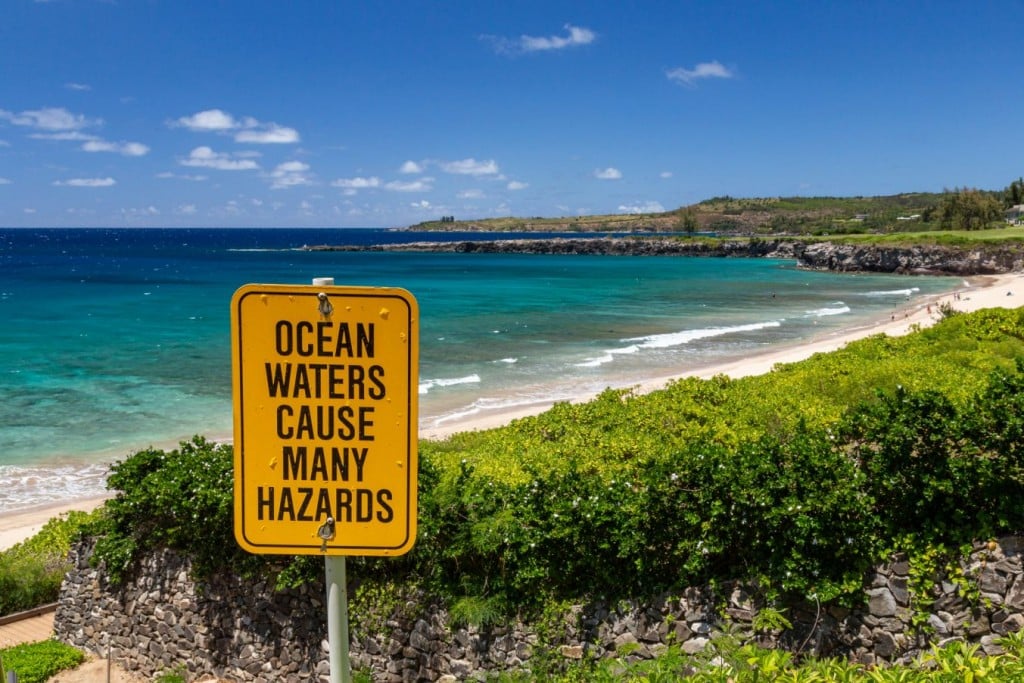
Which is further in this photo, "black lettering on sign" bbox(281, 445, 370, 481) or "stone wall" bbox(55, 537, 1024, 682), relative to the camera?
A: "stone wall" bbox(55, 537, 1024, 682)

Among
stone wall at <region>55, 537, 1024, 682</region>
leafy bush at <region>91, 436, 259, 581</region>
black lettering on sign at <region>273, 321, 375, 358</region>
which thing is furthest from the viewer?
leafy bush at <region>91, 436, 259, 581</region>

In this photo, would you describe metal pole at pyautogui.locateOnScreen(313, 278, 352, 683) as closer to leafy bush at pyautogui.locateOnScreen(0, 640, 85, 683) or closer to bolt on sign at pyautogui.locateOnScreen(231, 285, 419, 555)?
bolt on sign at pyautogui.locateOnScreen(231, 285, 419, 555)

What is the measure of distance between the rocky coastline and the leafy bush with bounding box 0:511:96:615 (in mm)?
89259

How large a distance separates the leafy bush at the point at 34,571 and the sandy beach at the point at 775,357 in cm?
281

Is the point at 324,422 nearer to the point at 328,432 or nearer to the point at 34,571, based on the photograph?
the point at 328,432

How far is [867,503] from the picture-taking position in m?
6.47

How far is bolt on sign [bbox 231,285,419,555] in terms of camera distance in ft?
7.04

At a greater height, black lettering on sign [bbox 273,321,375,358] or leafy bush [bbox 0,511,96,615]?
black lettering on sign [bbox 273,321,375,358]

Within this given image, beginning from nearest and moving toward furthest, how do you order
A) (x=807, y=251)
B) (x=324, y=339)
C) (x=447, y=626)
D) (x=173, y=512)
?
(x=324, y=339)
(x=447, y=626)
(x=173, y=512)
(x=807, y=251)

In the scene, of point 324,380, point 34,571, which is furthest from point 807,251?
point 324,380

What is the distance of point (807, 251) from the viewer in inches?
3957

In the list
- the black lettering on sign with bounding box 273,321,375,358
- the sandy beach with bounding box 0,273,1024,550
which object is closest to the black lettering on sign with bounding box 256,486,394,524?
the black lettering on sign with bounding box 273,321,375,358

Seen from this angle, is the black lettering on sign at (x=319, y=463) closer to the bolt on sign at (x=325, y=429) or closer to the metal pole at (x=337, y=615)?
the bolt on sign at (x=325, y=429)

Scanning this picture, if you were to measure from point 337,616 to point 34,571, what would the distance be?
41.0ft
